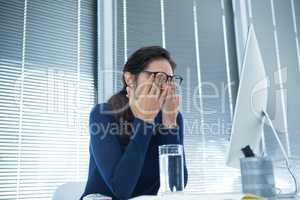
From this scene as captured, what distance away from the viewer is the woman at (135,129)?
37.3 inches

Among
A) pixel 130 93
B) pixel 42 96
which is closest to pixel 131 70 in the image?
pixel 130 93

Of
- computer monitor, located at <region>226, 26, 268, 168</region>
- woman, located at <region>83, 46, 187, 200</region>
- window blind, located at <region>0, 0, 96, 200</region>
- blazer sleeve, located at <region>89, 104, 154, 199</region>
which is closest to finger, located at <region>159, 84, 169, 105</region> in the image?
woman, located at <region>83, 46, 187, 200</region>

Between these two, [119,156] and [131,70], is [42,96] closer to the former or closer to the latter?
[131,70]

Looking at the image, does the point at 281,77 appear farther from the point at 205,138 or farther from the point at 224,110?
the point at 205,138

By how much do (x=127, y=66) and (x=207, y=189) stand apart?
112 centimetres

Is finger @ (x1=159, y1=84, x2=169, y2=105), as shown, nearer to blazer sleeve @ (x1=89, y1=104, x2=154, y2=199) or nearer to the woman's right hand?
the woman's right hand

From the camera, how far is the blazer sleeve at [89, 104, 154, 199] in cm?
92

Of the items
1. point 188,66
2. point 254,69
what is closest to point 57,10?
point 188,66

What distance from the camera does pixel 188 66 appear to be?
2.10m

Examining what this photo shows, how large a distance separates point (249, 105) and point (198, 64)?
1288 mm

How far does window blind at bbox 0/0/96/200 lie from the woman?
66 cm

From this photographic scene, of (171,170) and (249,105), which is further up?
(249,105)

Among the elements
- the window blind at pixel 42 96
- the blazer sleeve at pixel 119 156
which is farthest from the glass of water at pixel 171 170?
the window blind at pixel 42 96

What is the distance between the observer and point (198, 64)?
215 centimetres
